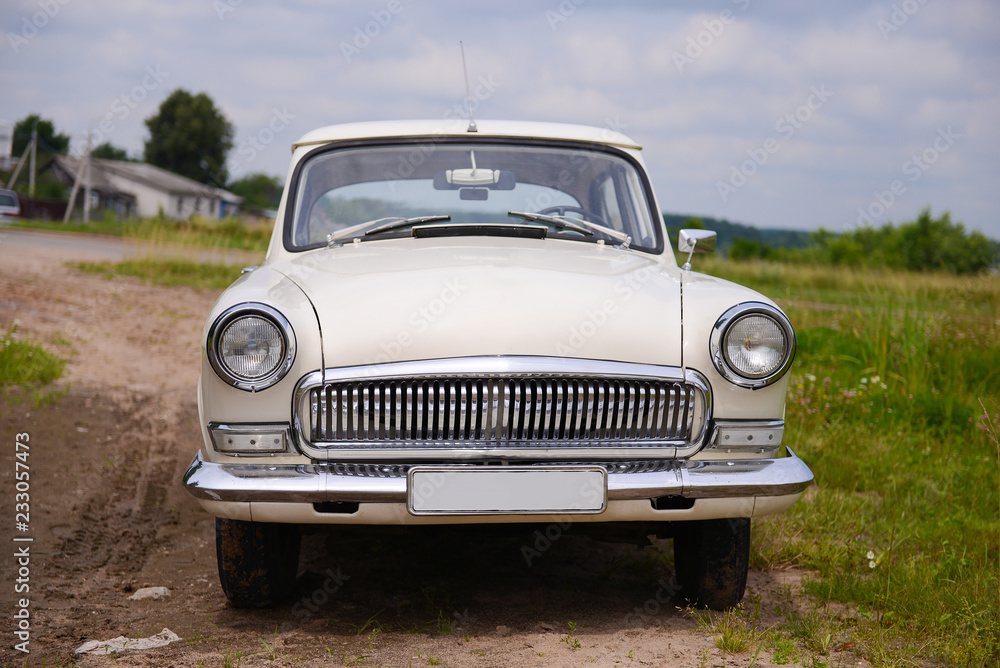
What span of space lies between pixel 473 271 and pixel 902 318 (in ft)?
17.3

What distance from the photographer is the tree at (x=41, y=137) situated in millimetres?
64600

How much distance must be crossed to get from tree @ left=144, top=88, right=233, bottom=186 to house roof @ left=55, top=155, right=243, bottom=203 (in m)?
2.15

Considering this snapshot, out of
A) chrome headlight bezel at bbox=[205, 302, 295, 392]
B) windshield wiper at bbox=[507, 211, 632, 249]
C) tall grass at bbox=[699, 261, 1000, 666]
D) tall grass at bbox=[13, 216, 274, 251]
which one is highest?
windshield wiper at bbox=[507, 211, 632, 249]

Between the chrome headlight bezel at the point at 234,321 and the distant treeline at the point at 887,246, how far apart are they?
1.99 meters


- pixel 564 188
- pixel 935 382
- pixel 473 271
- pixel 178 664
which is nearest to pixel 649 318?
pixel 473 271

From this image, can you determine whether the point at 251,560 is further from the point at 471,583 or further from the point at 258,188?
the point at 258,188

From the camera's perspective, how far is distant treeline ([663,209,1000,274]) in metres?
8.08

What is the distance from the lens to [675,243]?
4188mm

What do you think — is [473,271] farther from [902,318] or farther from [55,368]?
[902,318]

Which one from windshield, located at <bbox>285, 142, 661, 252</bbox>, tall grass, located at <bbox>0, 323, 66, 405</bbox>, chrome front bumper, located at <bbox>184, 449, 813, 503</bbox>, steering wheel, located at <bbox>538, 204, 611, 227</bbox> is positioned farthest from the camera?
tall grass, located at <bbox>0, 323, 66, 405</bbox>

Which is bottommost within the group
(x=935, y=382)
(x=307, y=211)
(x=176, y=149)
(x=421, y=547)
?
(x=421, y=547)

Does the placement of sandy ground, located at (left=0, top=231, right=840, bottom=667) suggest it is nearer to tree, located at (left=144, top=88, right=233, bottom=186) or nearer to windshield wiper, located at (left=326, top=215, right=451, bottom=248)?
windshield wiper, located at (left=326, top=215, right=451, bottom=248)

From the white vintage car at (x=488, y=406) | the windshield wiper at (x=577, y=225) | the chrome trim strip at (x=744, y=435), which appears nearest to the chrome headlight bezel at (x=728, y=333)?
the white vintage car at (x=488, y=406)

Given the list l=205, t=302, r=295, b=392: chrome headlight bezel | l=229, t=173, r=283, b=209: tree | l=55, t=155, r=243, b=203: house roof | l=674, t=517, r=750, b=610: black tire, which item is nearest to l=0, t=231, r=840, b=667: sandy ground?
l=674, t=517, r=750, b=610: black tire
